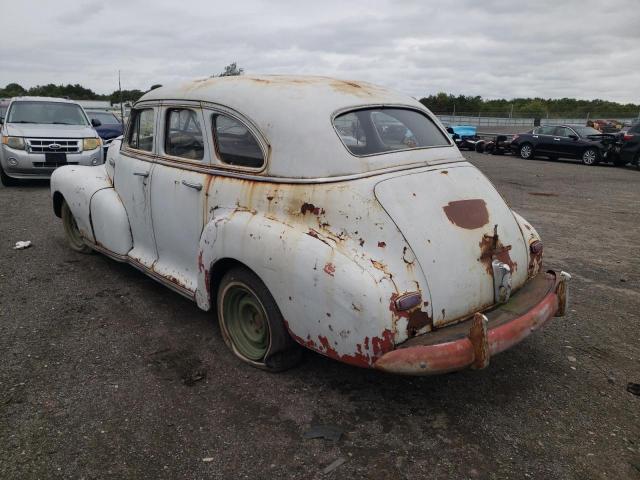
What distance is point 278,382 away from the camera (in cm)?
312

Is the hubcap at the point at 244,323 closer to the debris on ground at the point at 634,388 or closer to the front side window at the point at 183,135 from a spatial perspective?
Result: the front side window at the point at 183,135

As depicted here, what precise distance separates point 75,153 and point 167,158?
273 inches

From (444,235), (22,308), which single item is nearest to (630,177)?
(444,235)

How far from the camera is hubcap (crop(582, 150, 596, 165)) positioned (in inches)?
678

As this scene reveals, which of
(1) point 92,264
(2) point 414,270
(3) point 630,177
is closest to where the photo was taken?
(2) point 414,270

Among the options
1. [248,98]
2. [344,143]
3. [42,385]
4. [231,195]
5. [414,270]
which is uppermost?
[248,98]

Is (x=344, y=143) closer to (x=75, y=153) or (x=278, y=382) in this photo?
(x=278, y=382)

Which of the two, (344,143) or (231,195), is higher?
(344,143)

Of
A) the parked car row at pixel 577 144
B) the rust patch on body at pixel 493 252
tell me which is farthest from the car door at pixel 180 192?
the parked car row at pixel 577 144

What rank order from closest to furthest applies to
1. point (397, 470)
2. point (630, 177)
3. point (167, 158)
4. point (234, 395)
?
point (397, 470)
point (234, 395)
point (167, 158)
point (630, 177)

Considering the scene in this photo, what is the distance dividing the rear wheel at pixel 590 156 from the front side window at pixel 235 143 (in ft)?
56.5

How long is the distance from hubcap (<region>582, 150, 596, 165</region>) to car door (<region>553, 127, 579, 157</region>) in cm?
35

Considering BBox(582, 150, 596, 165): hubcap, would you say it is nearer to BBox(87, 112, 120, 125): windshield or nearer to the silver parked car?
the silver parked car

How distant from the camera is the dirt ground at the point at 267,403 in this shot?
244cm
